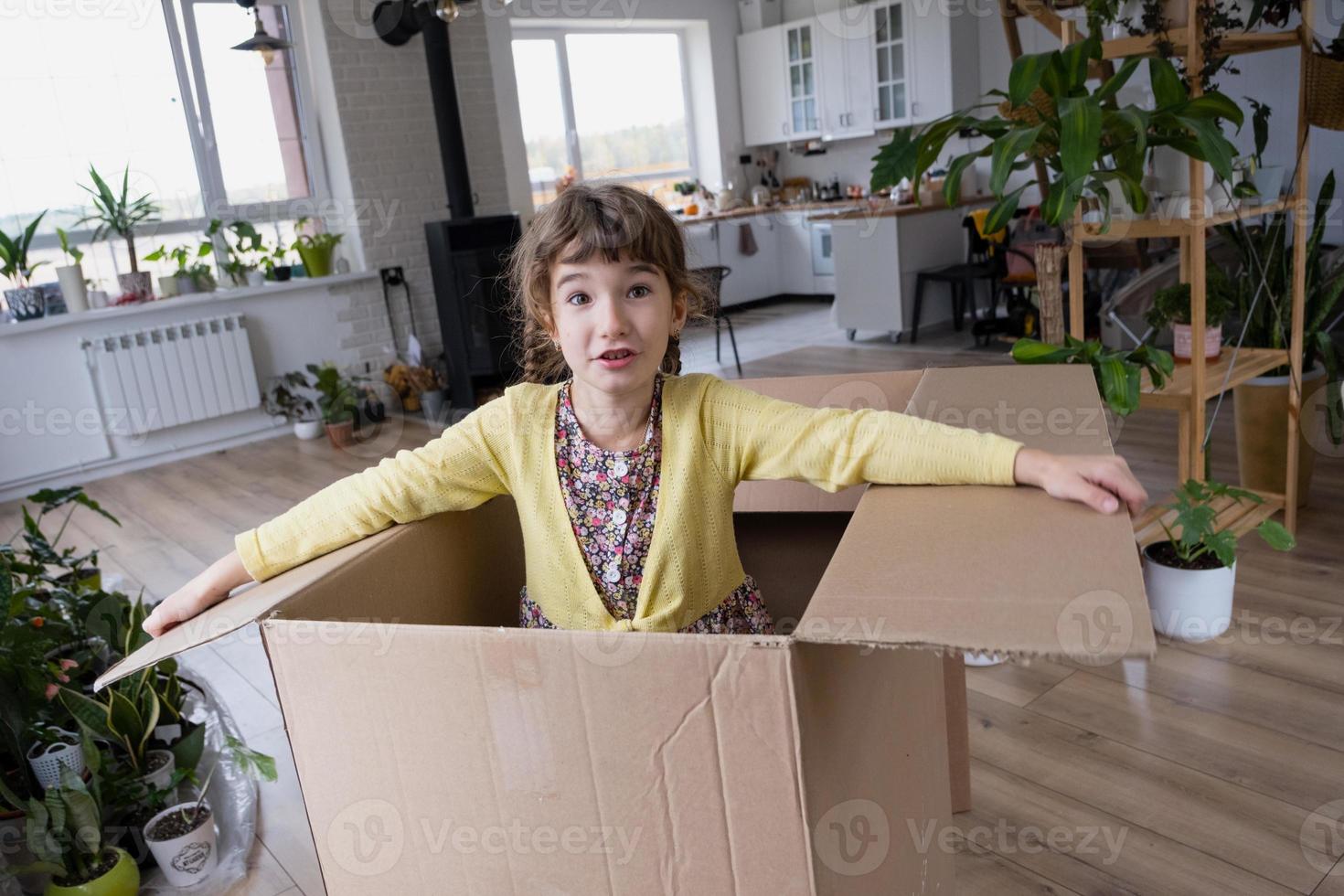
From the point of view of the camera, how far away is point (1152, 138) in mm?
1976

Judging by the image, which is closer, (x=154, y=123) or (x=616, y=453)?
(x=616, y=453)

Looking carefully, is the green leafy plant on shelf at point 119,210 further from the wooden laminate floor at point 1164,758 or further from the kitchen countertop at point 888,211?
the kitchen countertop at point 888,211

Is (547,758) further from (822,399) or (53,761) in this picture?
(53,761)

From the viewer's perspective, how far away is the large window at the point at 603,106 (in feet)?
23.0

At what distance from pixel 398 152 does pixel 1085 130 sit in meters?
4.39

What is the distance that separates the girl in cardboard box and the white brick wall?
4.52m

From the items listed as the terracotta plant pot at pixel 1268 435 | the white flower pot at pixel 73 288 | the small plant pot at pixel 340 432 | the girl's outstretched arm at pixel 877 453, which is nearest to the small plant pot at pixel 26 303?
the white flower pot at pixel 73 288

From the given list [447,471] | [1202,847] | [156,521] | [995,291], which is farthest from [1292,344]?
[156,521]

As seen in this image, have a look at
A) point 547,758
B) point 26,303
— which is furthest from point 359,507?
point 26,303

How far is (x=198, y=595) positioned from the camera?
87 cm

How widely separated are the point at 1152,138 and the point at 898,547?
1675mm

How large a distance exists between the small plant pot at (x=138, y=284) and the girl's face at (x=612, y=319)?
174 inches

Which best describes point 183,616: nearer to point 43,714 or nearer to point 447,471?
point 447,471

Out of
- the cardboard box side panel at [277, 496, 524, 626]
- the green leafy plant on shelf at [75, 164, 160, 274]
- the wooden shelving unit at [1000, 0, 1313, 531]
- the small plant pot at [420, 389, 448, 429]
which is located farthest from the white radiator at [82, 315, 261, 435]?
the cardboard box side panel at [277, 496, 524, 626]
